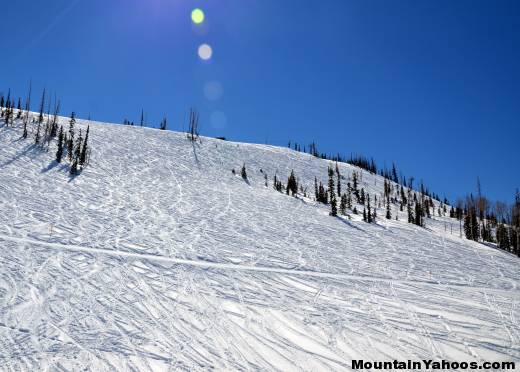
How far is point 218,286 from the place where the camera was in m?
7.80

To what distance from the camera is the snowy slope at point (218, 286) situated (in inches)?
204

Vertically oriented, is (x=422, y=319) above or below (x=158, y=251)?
below

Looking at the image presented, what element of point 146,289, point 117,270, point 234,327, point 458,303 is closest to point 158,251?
point 117,270

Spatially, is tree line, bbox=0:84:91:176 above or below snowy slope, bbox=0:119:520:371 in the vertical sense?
above

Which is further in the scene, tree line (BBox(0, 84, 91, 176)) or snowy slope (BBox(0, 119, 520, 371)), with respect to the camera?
tree line (BBox(0, 84, 91, 176))

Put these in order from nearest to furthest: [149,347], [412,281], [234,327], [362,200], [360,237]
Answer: [149,347]
[234,327]
[412,281]
[360,237]
[362,200]

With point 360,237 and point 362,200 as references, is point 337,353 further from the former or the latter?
point 362,200

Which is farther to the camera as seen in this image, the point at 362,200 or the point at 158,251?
the point at 362,200

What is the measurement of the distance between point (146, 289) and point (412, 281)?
24.7 ft

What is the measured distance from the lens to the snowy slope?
5.19 m

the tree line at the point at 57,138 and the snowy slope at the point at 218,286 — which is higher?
the tree line at the point at 57,138

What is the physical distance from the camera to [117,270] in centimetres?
802

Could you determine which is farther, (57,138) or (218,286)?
(57,138)

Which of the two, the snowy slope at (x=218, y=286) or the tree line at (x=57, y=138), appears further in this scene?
the tree line at (x=57, y=138)
